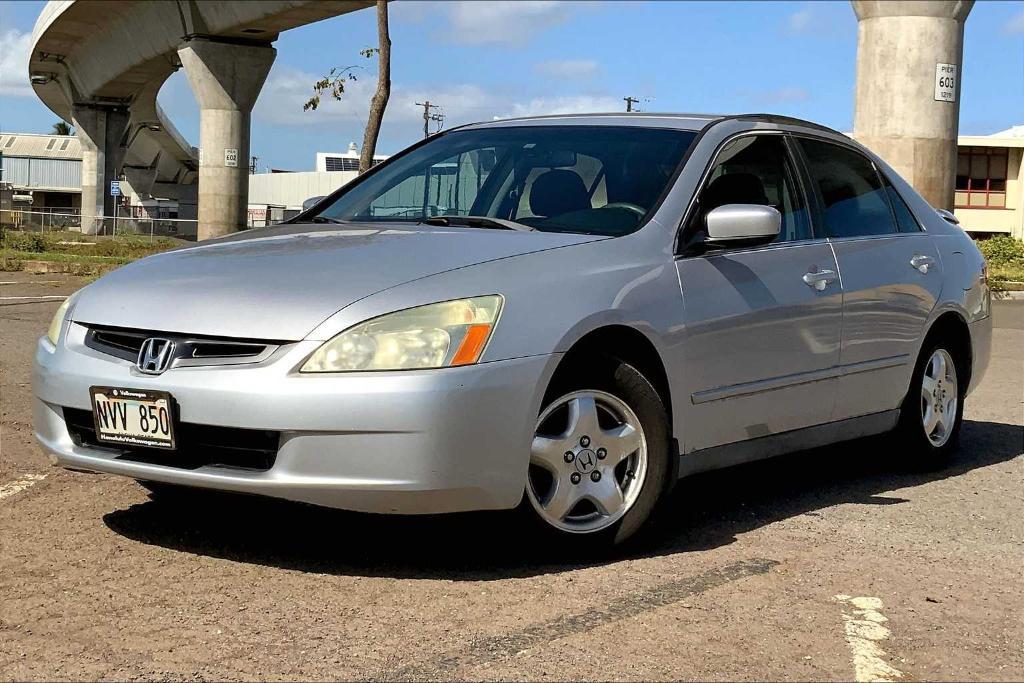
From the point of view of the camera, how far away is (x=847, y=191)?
6262 millimetres

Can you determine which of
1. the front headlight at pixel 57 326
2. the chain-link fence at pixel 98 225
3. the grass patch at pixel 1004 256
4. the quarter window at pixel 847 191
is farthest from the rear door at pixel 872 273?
the chain-link fence at pixel 98 225

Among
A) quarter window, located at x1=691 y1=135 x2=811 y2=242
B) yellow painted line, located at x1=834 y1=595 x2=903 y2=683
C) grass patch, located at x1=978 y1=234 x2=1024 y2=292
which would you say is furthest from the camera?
grass patch, located at x1=978 y1=234 x2=1024 y2=292

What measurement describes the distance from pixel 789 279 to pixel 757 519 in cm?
93

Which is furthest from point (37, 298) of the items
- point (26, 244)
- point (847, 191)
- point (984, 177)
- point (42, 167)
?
point (42, 167)

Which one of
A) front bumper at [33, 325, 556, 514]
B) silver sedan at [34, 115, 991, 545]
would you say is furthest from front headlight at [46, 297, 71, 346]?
front bumper at [33, 325, 556, 514]

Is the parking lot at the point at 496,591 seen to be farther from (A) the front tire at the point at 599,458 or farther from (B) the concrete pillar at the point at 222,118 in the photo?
(B) the concrete pillar at the point at 222,118

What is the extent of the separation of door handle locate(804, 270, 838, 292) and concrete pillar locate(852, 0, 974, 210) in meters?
12.5

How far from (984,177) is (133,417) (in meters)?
60.2

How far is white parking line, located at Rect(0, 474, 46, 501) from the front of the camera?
5466 mm

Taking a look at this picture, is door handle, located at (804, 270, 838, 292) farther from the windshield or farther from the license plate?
the license plate

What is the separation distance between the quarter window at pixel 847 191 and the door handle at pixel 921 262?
0.16 meters

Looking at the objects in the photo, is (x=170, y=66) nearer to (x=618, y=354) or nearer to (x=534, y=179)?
(x=534, y=179)

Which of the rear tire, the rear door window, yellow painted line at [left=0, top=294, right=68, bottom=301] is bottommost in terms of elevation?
yellow painted line at [left=0, top=294, right=68, bottom=301]

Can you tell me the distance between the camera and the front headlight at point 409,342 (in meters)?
4.10
